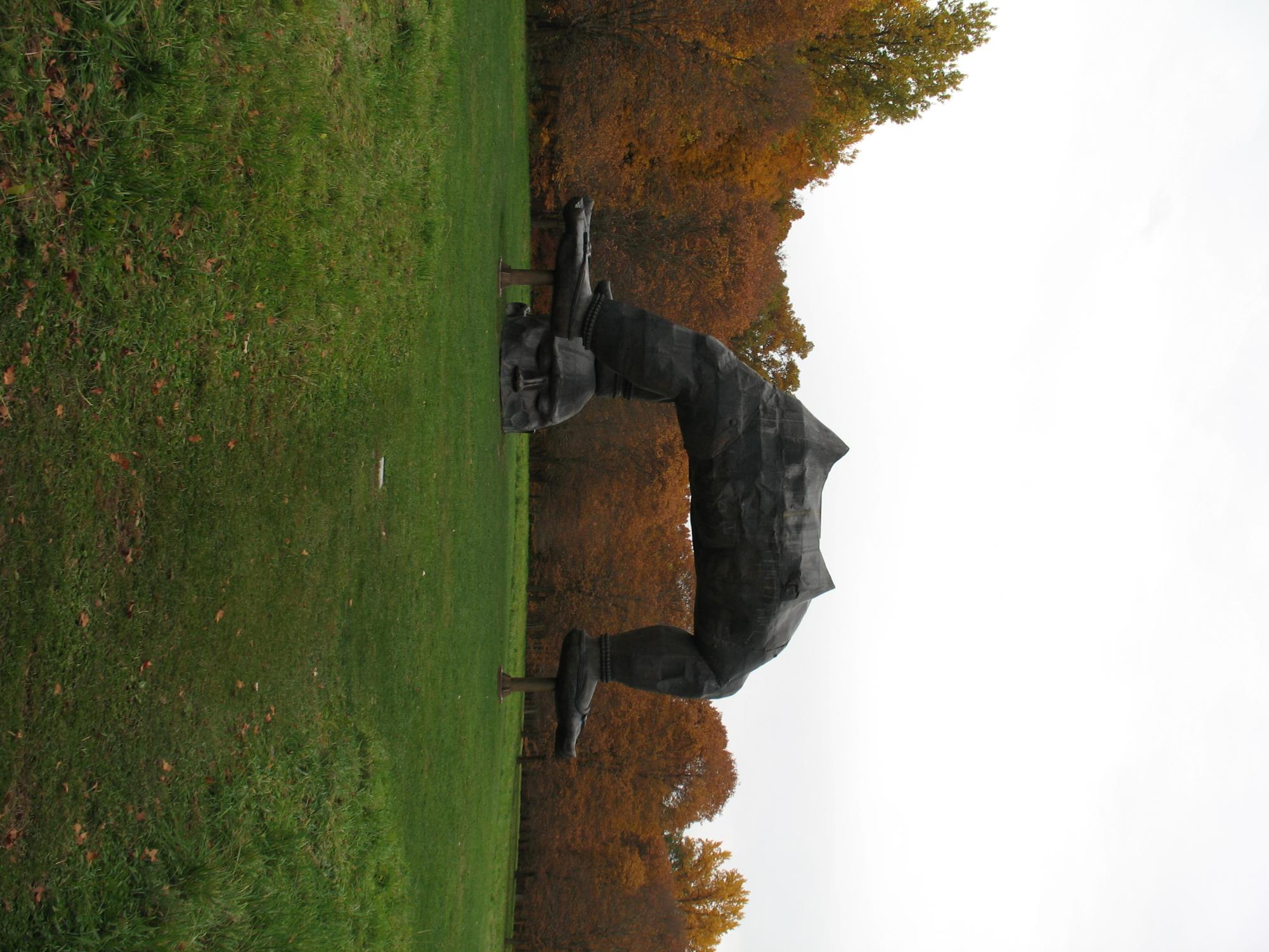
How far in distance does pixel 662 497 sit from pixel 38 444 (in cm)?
2135

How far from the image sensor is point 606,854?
2409 centimetres

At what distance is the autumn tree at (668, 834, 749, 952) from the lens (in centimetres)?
3098

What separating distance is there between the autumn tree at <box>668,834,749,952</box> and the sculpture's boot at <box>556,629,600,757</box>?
80.2ft

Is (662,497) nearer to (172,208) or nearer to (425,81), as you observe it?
(425,81)

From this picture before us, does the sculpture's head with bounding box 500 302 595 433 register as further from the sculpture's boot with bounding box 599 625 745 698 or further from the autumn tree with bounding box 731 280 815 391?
the autumn tree with bounding box 731 280 815 391

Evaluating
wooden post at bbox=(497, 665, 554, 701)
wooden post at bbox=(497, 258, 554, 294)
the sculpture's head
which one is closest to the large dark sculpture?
the sculpture's head

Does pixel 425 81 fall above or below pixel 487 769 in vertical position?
above

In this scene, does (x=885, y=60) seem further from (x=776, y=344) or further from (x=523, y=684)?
(x=523, y=684)

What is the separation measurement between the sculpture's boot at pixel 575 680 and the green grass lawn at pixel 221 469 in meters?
1.19

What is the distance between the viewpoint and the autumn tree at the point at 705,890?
3098 cm

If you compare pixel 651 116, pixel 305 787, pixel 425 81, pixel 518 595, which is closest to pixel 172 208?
pixel 305 787

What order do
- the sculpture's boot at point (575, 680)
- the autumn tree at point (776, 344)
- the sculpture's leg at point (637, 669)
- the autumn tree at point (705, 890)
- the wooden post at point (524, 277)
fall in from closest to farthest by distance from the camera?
the sculpture's leg at point (637, 669) < the sculpture's boot at point (575, 680) < the wooden post at point (524, 277) < the autumn tree at point (776, 344) < the autumn tree at point (705, 890)

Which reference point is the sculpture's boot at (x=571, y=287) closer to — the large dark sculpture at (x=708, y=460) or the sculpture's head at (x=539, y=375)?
the large dark sculpture at (x=708, y=460)

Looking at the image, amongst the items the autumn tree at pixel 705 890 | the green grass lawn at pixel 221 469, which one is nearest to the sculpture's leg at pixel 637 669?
the green grass lawn at pixel 221 469
